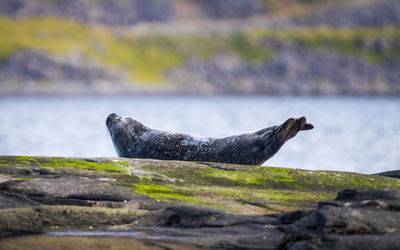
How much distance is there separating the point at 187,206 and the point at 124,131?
5121 mm

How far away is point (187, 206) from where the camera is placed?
8203 mm

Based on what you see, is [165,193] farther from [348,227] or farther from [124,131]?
[124,131]

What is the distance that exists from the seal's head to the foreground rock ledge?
7.08 ft

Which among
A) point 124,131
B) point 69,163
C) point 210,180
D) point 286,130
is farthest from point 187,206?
point 124,131

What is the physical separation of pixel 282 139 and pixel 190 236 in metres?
4.65

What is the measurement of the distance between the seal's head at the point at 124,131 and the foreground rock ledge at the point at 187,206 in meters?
2.16

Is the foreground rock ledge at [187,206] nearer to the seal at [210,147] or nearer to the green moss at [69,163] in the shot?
the green moss at [69,163]

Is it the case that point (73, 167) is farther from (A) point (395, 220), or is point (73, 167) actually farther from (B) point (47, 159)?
(A) point (395, 220)

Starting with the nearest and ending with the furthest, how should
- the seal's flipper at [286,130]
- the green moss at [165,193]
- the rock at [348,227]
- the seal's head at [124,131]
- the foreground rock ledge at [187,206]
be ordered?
the rock at [348,227]
the foreground rock ledge at [187,206]
the green moss at [165,193]
the seal's flipper at [286,130]
the seal's head at [124,131]

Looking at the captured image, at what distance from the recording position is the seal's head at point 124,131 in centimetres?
1293

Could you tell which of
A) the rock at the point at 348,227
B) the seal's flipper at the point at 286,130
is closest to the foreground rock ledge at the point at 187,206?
the rock at the point at 348,227

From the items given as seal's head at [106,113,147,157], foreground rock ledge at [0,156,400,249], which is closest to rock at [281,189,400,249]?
foreground rock ledge at [0,156,400,249]

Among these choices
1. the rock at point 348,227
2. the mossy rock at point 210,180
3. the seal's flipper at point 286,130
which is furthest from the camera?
the seal's flipper at point 286,130

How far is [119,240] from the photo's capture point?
286 inches
